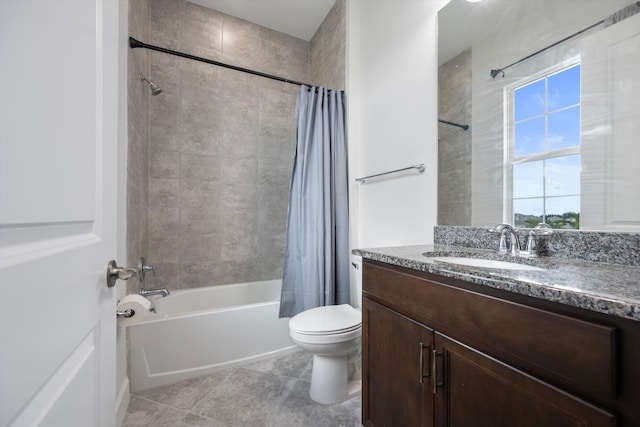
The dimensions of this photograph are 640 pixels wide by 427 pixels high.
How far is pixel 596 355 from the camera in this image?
1.61ft

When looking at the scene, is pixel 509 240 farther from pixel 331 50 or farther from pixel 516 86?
pixel 331 50

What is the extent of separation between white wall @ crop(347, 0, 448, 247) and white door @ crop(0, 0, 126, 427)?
Result: 1.44m

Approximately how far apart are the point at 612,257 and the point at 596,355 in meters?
0.55

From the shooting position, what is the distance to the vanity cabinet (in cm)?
50

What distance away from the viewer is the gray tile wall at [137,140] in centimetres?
151

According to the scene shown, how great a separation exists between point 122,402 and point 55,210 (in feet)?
5.02

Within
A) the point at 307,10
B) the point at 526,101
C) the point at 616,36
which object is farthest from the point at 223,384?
the point at 307,10

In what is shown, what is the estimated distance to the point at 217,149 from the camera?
2.43 metres

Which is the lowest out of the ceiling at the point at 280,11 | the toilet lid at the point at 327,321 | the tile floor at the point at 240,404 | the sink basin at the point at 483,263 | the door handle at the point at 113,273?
the tile floor at the point at 240,404

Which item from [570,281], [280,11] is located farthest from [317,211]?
[280,11]

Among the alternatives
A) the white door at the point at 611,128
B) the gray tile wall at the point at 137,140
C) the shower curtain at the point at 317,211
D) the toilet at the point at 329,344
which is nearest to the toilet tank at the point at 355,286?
the shower curtain at the point at 317,211

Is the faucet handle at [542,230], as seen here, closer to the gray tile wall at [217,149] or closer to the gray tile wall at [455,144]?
the gray tile wall at [455,144]

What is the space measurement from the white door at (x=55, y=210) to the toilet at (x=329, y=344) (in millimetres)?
951

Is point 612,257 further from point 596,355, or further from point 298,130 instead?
point 298,130
